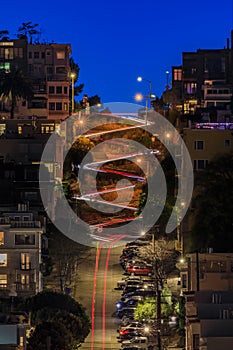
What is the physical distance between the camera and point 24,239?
86.3 m

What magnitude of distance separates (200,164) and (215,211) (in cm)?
1116

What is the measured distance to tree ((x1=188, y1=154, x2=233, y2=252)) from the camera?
79.9m

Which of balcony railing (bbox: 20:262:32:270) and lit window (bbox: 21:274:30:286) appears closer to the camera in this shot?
lit window (bbox: 21:274:30:286)

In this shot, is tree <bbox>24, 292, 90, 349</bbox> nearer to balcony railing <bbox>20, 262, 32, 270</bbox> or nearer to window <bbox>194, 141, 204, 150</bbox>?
balcony railing <bbox>20, 262, 32, 270</bbox>

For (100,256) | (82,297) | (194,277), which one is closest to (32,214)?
(100,256)

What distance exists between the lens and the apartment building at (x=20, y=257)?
84562mm

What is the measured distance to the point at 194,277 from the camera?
76.3 m

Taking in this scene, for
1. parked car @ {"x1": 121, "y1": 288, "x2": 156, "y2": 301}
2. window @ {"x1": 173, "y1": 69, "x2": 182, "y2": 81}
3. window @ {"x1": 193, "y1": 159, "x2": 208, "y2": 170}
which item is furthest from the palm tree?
parked car @ {"x1": 121, "y1": 288, "x2": 156, "y2": 301}

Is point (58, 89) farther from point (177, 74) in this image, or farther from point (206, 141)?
point (206, 141)

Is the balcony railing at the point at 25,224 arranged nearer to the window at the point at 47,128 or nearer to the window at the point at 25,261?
the window at the point at 25,261

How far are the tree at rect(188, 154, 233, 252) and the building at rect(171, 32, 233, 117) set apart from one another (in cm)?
6454

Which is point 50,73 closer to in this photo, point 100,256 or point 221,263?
point 100,256

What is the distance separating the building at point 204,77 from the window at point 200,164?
56.7m

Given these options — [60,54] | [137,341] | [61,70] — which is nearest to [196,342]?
[137,341]
